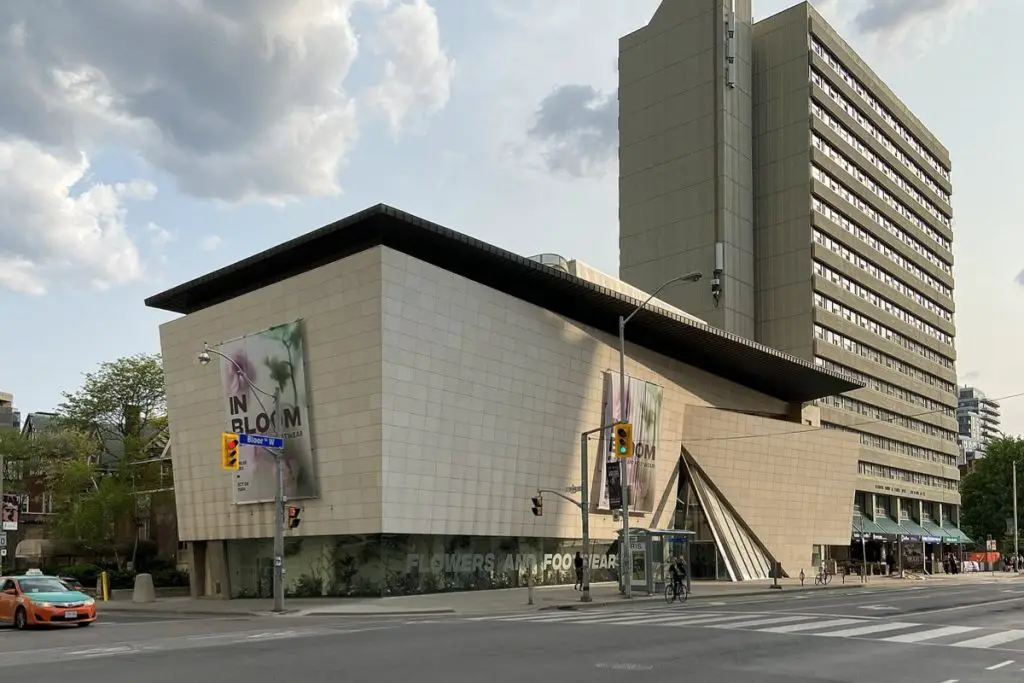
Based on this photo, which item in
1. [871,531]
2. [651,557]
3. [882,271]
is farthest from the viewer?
[882,271]

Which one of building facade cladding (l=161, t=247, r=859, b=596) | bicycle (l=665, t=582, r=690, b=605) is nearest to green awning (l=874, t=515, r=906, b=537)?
building facade cladding (l=161, t=247, r=859, b=596)

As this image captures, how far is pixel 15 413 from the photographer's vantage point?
13200cm

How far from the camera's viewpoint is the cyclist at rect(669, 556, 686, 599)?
123 feet

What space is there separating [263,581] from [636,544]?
19.0 metres

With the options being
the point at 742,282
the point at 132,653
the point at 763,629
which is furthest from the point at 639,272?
the point at 132,653

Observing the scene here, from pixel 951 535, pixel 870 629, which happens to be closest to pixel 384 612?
pixel 870 629

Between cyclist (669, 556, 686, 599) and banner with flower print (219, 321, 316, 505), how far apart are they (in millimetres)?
16203

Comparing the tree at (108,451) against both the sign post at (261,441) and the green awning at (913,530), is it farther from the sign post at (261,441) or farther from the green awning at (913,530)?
the green awning at (913,530)

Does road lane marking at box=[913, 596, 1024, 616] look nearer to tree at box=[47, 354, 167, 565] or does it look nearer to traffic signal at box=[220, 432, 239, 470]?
traffic signal at box=[220, 432, 239, 470]

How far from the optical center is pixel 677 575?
123 feet

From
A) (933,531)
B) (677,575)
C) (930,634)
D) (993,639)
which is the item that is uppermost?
(993,639)

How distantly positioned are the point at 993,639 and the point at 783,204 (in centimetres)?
8029

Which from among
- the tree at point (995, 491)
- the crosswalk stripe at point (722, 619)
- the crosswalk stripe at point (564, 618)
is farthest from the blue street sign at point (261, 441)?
the tree at point (995, 491)

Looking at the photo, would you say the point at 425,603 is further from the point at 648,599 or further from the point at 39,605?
the point at 39,605
